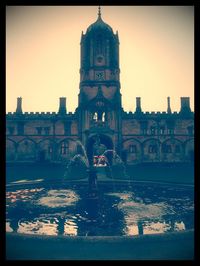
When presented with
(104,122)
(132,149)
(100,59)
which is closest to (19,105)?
(104,122)

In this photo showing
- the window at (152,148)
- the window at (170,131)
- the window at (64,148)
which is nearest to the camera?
the window at (64,148)

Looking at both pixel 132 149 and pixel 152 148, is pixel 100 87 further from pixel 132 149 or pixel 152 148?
pixel 152 148

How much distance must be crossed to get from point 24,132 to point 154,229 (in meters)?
27.7

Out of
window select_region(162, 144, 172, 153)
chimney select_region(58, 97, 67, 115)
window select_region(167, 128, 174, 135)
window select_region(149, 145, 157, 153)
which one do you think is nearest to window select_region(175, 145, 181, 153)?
window select_region(162, 144, 172, 153)

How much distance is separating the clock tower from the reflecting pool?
15.2 meters

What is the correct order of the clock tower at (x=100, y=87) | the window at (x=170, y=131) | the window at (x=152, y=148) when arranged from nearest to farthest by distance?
the clock tower at (x=100, y=87) < the window at (x=152, y=148) < the window at (x=170, y=131)

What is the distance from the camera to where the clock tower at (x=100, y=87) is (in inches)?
1241

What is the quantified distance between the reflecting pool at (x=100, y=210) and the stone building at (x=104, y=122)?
15.7 meters

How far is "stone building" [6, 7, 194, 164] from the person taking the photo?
32312 mm

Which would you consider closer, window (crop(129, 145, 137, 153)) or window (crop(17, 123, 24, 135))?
window (crop(129, 145, 137, 153))

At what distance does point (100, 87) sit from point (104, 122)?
5.12 meters

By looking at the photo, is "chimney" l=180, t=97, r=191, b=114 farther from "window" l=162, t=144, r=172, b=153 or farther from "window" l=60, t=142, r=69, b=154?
"window" l=60, t=142, r=69, b=154

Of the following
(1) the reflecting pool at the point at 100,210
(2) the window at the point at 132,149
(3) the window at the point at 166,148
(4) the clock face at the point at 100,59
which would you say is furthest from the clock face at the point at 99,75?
(1) the reflecting pool at the point at 100,210

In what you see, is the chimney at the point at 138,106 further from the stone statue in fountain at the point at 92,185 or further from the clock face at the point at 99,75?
the stone statue in fountain at the point at 92,185
